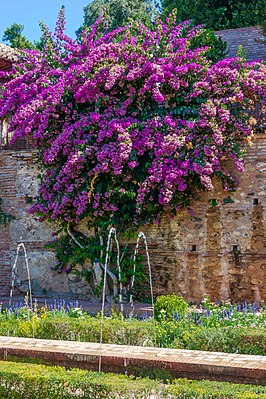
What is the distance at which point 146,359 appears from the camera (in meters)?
5.69

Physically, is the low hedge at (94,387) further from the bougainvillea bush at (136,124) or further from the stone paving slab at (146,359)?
the bougainvillea bush at (136,124)

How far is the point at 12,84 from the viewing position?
12070mm

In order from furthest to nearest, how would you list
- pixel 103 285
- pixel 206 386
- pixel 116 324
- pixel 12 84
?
pixel 12 84
pixel 103 285
pixel 116 324
pixel 206 386

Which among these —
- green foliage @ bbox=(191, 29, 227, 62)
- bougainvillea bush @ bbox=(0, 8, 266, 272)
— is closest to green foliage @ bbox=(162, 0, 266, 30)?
green foliage @ bbox=(191, 29, 227, 62)

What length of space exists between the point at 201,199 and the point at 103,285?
220cm

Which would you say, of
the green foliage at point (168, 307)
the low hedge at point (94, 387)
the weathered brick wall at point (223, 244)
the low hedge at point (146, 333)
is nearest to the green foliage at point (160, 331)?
the low hedge at point (146, 333)

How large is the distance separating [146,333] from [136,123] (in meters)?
4.46

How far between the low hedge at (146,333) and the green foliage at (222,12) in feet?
34.6

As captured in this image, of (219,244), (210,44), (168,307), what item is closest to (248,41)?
(210,44)

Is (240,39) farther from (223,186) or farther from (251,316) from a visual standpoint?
(251,316)

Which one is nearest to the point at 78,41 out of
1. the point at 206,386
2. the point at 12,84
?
the point at 12,84

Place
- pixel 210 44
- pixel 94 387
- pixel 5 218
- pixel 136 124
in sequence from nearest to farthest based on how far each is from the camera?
pixel 94 387 → pixel 136 124 → pixel 210 44 → pixel 5 218

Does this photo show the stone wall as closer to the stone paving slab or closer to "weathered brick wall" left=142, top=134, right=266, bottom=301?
"weathered brick wall" left=142, top=134, right=266, bottom=301

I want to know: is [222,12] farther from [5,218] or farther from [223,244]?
[223,244]
